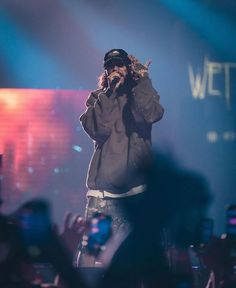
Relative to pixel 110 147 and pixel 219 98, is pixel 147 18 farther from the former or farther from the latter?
pixel 110 147

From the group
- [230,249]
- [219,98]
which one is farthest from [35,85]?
[230,249]

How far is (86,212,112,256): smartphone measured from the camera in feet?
9.86

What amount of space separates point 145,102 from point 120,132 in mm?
253

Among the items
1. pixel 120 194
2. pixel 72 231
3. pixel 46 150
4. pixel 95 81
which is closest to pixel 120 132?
pixel 120 194

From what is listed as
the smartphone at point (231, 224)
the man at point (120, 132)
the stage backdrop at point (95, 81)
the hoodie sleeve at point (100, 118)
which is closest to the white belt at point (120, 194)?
the man at point (120, 132)

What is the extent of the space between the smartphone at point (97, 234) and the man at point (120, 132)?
0.42 meters

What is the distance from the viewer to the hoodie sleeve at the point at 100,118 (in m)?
3.69

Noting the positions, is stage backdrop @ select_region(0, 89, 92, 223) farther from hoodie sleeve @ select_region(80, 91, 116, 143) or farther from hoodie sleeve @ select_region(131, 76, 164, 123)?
hoodie sleeve @ select_region(131, 76, 164, 123)

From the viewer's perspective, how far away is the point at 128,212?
3580 millimetres

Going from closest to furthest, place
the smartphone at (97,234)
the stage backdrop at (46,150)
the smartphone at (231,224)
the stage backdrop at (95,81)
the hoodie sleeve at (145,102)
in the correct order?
1. the smartphone at (97,234)
2. the smartphone at (231,224)
3. the hoodie sleeve at (145,102)
4. the stage backdrop at (95,81)
5. the stage backdrop at (46,150)

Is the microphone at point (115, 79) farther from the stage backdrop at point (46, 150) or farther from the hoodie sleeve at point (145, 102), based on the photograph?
the stage backdrop at point (46, 150)

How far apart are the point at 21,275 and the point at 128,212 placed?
42.5 inches

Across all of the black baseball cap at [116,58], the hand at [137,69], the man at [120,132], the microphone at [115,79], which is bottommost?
the man at [120,132]

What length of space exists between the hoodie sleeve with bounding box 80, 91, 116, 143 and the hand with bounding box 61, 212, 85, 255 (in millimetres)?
939
